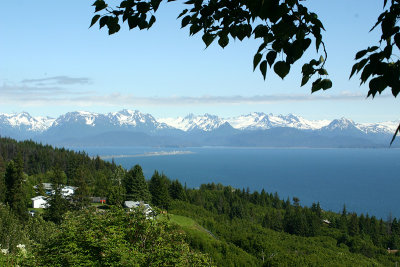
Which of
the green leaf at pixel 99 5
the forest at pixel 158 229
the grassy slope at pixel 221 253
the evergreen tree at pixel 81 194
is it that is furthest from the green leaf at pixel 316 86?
the evergreen tree at pixel 81 194

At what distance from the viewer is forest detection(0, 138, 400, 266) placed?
15.4 m

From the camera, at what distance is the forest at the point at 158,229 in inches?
605

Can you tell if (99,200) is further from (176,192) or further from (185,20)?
(185,20)

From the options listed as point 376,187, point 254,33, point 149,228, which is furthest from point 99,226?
point 376,187

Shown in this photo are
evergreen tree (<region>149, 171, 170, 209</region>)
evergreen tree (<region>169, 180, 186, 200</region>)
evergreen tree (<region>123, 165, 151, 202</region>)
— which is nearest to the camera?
evergreen tree (<region>123, 165, 151, 202</region>)

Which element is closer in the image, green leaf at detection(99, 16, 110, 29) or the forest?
green leaf at detection(99, 16, 110, 29)

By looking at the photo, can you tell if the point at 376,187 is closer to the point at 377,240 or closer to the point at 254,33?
the point at 377,240

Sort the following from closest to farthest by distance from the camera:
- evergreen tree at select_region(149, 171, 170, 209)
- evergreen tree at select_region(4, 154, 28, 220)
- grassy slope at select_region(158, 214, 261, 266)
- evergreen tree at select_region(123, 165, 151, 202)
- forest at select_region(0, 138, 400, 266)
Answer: forest at select_region(0, 138, 400, 266) < grassy slope at select_region(158, 214, 261, 266) < evergreen tree at select_region(4, 154, 28, 220) < evergreen tree at select_region(123, 165, 151, 202) < evergreen tree at select_region(149, 171, 170, 209)

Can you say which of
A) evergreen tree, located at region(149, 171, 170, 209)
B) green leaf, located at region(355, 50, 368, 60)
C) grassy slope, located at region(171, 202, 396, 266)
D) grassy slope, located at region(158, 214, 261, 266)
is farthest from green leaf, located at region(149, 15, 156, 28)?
evergreen tree, located at region(149, 171, 170, 209)

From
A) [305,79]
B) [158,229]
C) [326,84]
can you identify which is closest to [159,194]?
[158,229]

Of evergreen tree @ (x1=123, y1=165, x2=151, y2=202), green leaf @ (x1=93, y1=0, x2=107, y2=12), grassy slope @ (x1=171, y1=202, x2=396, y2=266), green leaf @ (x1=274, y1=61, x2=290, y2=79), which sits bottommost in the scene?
grassy slope @ (x1=171, y1=202, x2=396, y2=266)

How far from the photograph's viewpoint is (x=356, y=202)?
122250 millimetres

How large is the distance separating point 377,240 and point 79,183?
62.5 meters

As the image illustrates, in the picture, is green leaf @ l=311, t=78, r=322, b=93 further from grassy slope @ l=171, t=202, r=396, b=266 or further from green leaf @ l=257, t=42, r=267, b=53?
grassy slope @ l=171, t=202, r=396, b=266
